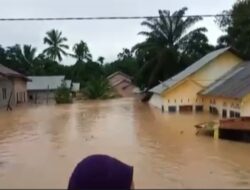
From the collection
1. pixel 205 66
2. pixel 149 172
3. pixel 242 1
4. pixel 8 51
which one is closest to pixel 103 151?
pixel 149 172

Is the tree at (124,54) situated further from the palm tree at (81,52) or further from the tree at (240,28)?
the tree at (240,28)

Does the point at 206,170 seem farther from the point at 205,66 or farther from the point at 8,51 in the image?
the point at 8,51

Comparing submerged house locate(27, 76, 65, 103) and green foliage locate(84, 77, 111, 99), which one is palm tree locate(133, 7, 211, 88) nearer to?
green foliage locate(84, 77, 111, 99)

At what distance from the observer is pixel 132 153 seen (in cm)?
1711

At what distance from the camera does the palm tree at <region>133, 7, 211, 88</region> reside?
160 feet

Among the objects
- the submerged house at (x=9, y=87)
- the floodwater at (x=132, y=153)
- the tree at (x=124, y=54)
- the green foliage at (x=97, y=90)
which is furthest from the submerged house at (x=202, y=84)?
the tree at (x=124, y=54)

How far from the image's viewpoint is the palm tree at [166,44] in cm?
4878

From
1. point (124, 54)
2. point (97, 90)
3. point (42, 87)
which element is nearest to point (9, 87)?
point (97, 90)

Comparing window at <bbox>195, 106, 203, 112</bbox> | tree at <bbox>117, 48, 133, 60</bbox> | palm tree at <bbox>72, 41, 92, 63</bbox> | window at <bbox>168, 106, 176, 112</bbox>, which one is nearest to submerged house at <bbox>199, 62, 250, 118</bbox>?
window at <bbox>195, 106, 203, 112</bbox>

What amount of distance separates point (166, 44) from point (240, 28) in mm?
10036

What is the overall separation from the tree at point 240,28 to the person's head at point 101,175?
35.8m

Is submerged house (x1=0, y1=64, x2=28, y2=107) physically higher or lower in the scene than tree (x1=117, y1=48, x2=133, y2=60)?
lower

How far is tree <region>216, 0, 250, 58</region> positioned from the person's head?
118 ft

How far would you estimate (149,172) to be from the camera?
44.5 ft
